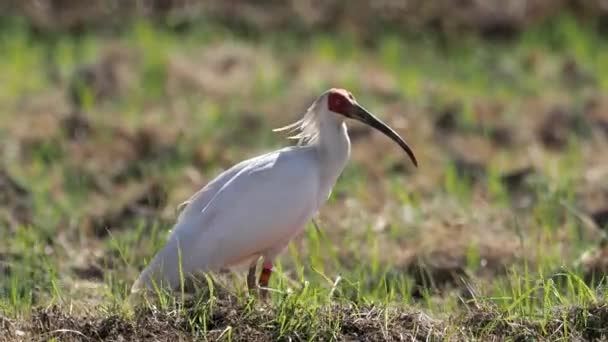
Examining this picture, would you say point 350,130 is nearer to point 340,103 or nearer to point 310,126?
point 310,126

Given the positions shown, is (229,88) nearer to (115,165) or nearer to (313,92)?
(313,92)

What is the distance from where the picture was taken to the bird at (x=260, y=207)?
7465 mm

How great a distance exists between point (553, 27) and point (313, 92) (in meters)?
4.28

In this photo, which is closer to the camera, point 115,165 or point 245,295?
point 245,295

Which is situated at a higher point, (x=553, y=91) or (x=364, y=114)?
(x=364, y=114)

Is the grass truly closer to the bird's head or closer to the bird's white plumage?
the bird's white plumage

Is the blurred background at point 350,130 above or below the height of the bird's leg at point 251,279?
below

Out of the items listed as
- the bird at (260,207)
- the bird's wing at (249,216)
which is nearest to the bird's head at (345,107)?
the bird at (260,207)

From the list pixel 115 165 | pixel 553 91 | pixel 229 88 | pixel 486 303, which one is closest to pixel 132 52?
pixel 229 88

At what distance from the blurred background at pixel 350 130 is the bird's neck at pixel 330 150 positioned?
51cm

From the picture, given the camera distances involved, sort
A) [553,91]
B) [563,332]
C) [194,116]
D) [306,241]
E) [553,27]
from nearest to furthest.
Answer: [563,332]
[306,241]
[194,116]
[553,91]
[553,27]

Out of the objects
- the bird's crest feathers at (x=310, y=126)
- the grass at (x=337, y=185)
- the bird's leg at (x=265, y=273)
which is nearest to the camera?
the grass at (x=337, y=185)

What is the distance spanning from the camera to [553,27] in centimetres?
1622

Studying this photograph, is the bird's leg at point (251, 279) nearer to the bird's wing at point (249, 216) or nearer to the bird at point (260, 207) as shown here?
the bird at point (260, 207)
